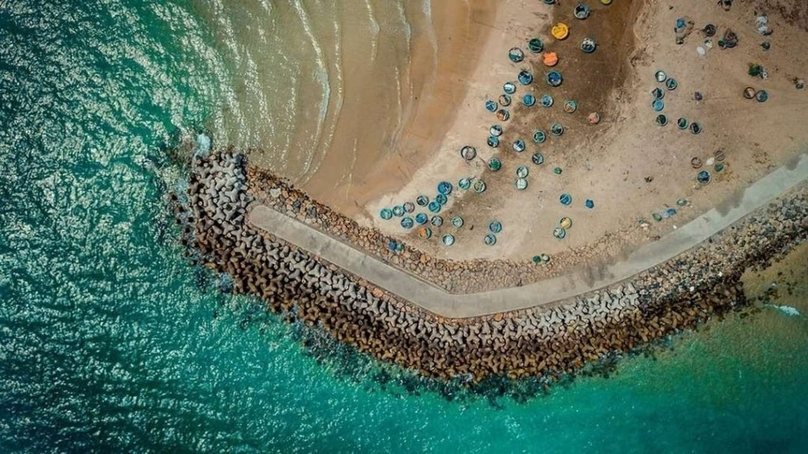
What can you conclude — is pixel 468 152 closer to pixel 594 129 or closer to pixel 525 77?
pixel 525 77

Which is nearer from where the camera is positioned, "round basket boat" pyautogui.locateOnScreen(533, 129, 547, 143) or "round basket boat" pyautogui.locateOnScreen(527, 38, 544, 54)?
"round basket boat" pyautogui.locateOnScreen(527, 38, 544, 54)

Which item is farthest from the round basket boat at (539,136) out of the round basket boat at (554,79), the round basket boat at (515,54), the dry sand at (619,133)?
the round basket boat at (515,54)

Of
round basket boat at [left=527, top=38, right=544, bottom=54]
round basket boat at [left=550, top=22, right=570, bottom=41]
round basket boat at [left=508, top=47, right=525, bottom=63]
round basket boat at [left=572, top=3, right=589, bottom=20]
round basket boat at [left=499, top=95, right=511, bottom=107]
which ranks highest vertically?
round basket boat at [left=572, top=3, right=589, bottom=20]

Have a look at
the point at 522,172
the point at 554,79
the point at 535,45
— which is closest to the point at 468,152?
the point at 522,172

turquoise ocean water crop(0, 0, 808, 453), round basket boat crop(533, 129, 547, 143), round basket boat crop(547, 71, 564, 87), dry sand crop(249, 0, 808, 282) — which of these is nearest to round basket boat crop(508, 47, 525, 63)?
dry sand crop(249, 0, 808, 282)

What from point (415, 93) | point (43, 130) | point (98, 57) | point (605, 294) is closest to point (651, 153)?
point (605, 294)

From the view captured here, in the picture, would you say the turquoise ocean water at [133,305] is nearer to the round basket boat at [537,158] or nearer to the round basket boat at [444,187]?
the round basket boat at [444,187]

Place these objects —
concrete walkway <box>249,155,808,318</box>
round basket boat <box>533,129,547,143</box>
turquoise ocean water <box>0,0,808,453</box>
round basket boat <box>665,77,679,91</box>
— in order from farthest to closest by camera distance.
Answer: round basket boat <box>665,77,679,91</box>, round basket boat <box>533,129,547,143</box>, concrete walkway <box>249,155,808,318</box>, turquoise ocean water <box>0,0,808,453</box>

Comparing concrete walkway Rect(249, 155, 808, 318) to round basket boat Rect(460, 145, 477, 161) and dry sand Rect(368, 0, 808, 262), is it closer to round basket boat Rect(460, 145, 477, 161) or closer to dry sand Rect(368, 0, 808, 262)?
dry sand Rect(368, 0, 808, 262)
